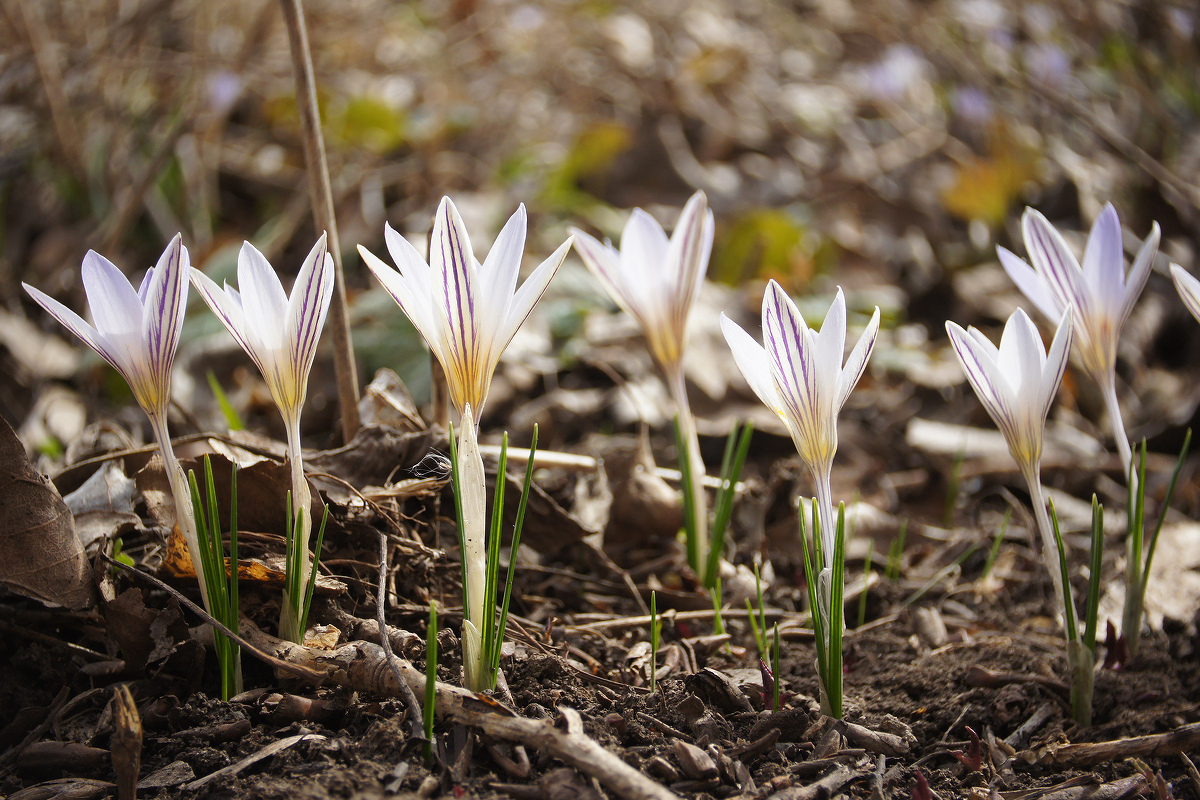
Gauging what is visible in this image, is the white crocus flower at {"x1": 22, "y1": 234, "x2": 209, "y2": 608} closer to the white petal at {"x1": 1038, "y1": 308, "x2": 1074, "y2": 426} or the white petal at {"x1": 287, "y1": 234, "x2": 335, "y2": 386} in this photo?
the white petal at {"x1": 287, "y1": 234, "x2": 335, "y2": 386}

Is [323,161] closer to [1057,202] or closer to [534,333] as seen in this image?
[534,333]

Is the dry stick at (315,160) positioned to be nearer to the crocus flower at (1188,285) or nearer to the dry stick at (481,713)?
the dry stick at (481,713)

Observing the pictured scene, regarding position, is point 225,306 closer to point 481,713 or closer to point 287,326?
point 287,326

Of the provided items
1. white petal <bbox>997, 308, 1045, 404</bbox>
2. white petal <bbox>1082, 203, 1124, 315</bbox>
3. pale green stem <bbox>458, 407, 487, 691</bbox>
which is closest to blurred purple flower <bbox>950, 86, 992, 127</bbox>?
white petal <bbox>1082, 203, 1124, 315</bbox>

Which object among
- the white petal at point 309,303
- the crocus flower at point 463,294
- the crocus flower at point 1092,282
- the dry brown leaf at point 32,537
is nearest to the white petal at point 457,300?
the crocus flower at point 463,294

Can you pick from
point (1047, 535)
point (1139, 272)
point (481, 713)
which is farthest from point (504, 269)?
point (1139, 272)

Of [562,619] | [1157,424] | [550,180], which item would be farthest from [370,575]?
[550,180]
